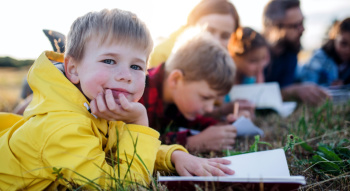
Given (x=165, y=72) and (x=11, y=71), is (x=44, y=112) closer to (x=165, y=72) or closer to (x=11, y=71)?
(x=165, y=72)

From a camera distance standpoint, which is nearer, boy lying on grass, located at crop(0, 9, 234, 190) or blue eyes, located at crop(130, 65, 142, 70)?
boy lying on grass, located at crop(0, 9, 234, 190)

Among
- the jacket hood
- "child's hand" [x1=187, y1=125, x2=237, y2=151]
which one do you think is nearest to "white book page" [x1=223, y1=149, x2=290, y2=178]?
"child's hand" [x1=187, y1=125, x2=237, y2=151]

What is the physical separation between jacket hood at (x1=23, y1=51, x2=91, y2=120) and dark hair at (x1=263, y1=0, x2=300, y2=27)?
3996 mm

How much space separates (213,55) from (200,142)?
768mm

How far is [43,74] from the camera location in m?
1.29

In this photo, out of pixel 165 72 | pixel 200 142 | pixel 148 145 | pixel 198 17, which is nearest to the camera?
pixel 148 145

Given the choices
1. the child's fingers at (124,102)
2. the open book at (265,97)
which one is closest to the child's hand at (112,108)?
the child's fingers at (124,102)

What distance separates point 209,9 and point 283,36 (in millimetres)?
1795

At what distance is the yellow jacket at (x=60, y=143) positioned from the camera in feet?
3.73

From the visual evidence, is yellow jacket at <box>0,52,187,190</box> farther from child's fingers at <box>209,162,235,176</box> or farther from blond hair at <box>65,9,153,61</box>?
child's fingers at <box>209,162,235,176</box>

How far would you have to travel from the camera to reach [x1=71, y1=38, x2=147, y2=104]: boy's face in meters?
1.27

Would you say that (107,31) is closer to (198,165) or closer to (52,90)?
(52,90)

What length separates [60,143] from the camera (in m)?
1.12

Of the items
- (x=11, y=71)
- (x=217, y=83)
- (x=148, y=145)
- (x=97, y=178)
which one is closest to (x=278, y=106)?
(x=217, y=83)
